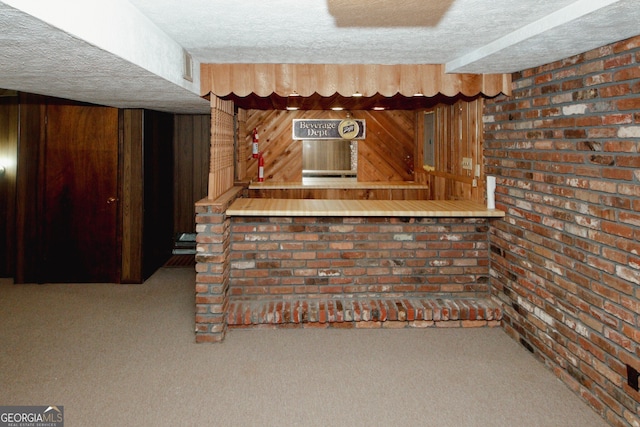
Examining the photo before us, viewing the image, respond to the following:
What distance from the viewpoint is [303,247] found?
446 cm

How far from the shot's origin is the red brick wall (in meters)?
4.45

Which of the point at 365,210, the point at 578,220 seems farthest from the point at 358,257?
the point at 578,220

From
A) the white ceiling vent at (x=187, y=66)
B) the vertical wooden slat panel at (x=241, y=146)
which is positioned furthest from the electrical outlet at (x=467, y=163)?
the vertical wooden slat panel at (x=241, y=146)

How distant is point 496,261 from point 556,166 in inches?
47.7

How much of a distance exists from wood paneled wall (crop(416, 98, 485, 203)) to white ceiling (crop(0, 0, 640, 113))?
91 cm

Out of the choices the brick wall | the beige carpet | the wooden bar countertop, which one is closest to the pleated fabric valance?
the brick wall

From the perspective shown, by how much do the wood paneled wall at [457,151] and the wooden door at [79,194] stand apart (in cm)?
370

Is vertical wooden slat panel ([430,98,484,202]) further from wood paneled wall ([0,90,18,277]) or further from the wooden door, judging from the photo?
wood paneled wall ([0,90,18,277])

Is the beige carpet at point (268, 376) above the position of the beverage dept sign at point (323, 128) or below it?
below

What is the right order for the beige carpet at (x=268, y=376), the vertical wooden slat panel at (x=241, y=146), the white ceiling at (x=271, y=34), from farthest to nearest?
the vertical wooden slat panel at (x=241, y=146) → the beige carpet at (x=268, y=376) → the white ceiling at (x=271, y=34)

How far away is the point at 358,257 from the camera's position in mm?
4484

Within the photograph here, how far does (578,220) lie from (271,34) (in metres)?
2.28

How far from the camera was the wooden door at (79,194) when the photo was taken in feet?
18.2

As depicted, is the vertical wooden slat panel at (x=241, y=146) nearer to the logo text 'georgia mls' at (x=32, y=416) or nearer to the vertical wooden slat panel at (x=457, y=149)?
the vertical wooden slat panel at (x=457, y=149)
